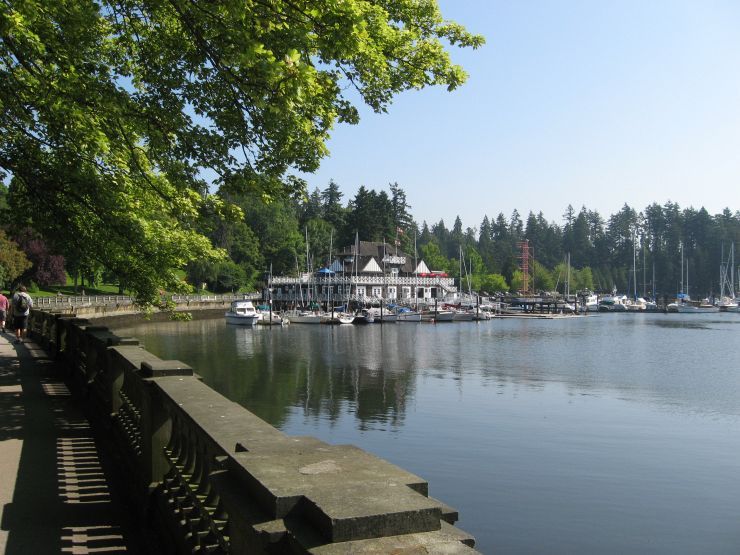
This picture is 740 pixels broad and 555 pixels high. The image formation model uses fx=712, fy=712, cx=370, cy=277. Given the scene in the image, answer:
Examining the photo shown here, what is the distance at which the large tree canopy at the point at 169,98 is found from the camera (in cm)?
909

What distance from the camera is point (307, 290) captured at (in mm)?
110562

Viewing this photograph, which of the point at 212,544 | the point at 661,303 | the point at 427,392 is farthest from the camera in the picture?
the point at 661,303

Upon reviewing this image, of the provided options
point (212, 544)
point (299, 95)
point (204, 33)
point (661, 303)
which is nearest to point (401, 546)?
point (212, 544)

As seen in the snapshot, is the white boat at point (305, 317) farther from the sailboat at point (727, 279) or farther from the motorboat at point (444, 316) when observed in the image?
the sailboat at point (727, 279)

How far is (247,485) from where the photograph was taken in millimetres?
3617

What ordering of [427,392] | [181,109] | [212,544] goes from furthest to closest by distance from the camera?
A: 1. [427,392]
2. [181,109]
3. [212,544]

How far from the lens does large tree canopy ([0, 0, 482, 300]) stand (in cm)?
909

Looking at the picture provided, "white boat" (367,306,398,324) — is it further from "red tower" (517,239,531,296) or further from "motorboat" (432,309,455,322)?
"red tower" (517,239,531,296)

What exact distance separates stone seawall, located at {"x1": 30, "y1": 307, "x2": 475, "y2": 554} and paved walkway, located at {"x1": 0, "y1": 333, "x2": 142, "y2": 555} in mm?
342

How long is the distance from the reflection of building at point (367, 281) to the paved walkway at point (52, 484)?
9138 centimetres

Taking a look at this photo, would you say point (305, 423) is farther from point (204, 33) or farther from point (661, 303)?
point (661, 303)

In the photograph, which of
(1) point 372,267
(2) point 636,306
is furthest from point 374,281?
(2) point 636,306

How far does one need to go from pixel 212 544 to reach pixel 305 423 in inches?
761

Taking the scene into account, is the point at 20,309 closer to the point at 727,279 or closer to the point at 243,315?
the point at 243,315
